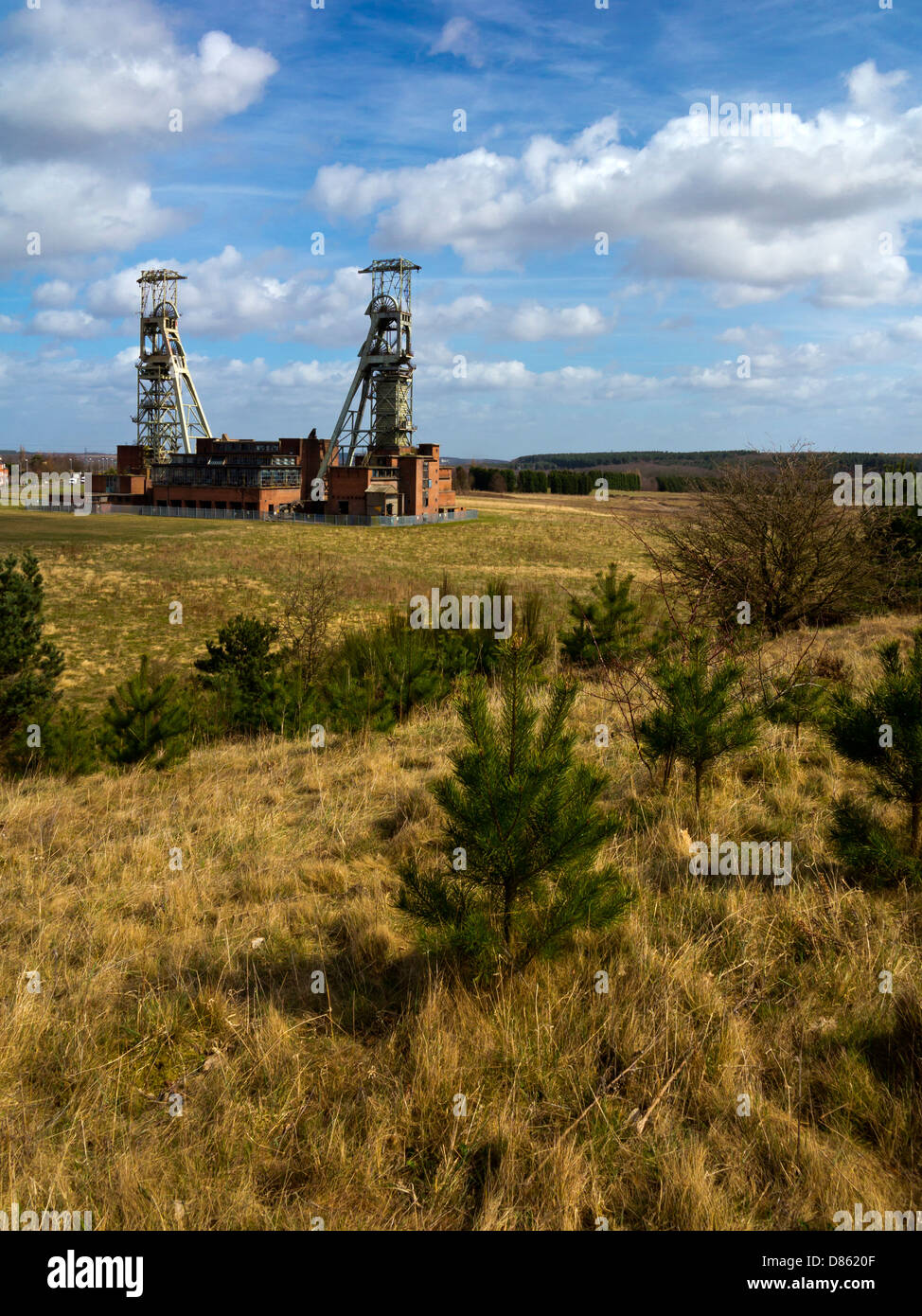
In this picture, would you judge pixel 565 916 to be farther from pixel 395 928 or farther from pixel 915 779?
pixel 915 779

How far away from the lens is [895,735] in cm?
440

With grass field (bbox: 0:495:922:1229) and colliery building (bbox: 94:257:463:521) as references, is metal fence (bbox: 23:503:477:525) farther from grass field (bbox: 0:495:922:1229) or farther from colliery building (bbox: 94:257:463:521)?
grass field (bbox: 0:495:922:1229)

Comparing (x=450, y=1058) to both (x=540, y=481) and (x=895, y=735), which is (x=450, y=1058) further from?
(x=540, y=481)

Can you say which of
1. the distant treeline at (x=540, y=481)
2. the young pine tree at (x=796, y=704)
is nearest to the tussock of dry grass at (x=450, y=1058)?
the young pine tree at (x=796, y=704)

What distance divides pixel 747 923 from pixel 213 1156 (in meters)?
2.67

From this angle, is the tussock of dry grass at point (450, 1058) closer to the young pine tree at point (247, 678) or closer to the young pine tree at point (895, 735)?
the young pine tree at point (895, 735)

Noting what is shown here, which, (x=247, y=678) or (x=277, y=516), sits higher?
(x=277, y=516)

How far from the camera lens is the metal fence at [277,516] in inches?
2778

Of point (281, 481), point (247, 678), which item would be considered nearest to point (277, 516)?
point (281, 481)

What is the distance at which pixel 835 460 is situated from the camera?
52.1 ft

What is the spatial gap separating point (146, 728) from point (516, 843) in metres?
8.34

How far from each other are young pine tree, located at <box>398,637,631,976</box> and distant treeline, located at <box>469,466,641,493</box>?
137715 millimetres

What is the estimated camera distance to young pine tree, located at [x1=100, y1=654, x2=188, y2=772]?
10.6m

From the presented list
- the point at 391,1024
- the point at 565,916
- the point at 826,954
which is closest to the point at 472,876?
the point at 565,916
